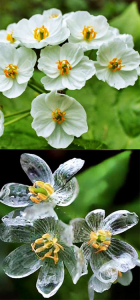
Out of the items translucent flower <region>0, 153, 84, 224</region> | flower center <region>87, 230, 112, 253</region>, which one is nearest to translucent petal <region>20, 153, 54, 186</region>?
translucent flower <region>0, 153, 84, 224</region>

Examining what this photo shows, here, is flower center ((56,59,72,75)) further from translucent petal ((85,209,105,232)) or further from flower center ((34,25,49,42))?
translucent petal ((85,209,105,232))

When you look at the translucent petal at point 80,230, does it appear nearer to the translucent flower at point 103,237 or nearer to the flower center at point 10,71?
the translucent flower at point 103,237

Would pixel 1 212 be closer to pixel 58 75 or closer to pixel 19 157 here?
pixel 19 157

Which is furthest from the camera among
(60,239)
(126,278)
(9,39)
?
(9,39)

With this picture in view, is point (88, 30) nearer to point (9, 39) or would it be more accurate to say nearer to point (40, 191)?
point (9, 39)

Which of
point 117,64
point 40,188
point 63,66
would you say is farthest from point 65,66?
point 40,188
